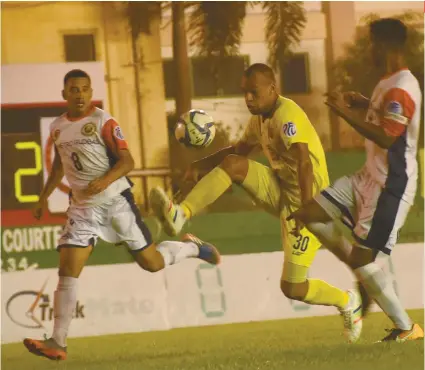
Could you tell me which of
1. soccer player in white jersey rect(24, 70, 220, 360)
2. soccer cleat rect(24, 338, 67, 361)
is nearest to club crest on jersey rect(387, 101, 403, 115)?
soccer player in white jersey rect(24, 70, 220, 360)

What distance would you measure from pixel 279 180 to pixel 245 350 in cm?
85

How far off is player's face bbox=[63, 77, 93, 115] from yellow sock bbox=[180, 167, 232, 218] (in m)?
0.70

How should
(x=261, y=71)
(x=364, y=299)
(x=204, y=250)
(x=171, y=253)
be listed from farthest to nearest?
1. (x=204, y=250)
2. (x=364, y=299)
3. (x=171, y=253)
4. (x=261, y=71)

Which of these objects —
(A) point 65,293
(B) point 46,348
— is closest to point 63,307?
(A) point 65,293

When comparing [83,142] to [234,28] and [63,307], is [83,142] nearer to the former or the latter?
[63,307]

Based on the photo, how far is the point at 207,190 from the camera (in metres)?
4.66

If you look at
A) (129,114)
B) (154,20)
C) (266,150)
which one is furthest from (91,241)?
(154,20)

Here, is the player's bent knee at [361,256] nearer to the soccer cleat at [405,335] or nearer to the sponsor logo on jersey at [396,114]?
the soccer cleat at [405,335]

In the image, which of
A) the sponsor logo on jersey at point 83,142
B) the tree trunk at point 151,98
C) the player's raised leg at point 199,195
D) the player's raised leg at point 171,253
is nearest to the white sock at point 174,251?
the player's raised leg at point 171,253

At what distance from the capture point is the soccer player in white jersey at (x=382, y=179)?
14.3 feet

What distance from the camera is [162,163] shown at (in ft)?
19.2

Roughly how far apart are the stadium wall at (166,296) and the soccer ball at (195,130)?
3.55 feet

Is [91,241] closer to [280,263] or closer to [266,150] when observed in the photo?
[266,150]

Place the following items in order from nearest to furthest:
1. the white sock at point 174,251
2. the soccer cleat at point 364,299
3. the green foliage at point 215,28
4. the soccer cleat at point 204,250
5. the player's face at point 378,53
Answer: the player's face at point 378,53
the white sock at point 174,251
the soccer cleat at point 364,299
the soccer cleat at point 204,250
the green foliage at point 215,28
